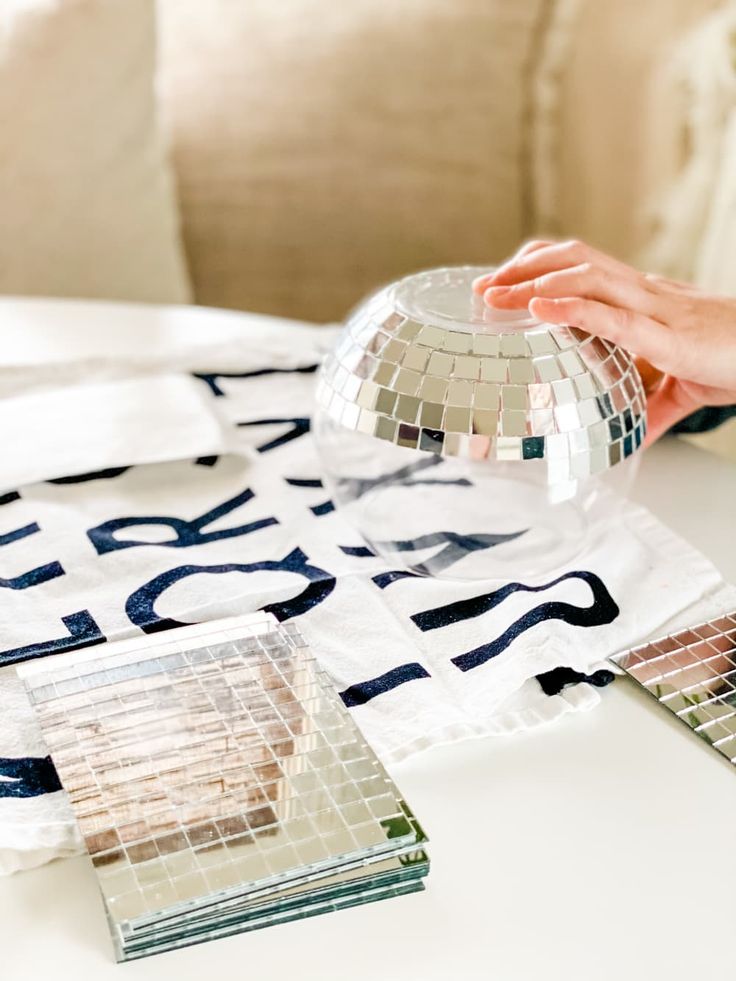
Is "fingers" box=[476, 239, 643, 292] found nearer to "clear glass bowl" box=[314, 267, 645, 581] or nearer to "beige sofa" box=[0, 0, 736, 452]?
"clear glass bowl" box=[314, 267, 645, 581]

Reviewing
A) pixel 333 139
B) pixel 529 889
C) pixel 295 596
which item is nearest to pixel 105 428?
pixel 295 596

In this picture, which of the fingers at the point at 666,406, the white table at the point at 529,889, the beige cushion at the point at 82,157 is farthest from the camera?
the beige cushion at the point at 82,157

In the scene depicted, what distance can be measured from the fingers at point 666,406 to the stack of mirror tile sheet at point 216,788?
356 mm

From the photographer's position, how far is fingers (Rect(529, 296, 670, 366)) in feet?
2.10

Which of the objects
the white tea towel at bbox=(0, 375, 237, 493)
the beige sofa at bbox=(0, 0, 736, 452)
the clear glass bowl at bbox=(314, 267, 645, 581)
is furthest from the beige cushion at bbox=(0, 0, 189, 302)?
the clear glass bowl at bbox=(314, 267, 645, 581)

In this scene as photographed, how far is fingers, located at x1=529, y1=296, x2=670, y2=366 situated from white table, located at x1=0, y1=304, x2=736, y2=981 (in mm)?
216

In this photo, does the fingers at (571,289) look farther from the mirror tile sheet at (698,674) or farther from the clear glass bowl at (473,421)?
the mirror tile sheet at (698,674)

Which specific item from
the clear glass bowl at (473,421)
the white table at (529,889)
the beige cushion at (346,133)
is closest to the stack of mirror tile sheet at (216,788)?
the white table at (529,889)

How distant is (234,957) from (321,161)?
1.27 meters

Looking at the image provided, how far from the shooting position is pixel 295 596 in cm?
67

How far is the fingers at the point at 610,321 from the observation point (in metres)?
0.64

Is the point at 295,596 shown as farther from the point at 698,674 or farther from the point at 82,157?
the point at 82,157

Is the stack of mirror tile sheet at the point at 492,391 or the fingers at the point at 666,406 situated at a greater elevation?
the stack of mirror tile sheet at the point at 492,391

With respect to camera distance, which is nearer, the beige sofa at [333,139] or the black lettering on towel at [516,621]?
the black lettering on towel at [516,621]
